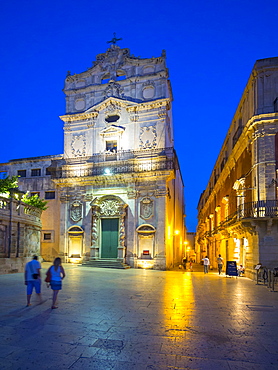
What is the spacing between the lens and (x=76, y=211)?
102 ft

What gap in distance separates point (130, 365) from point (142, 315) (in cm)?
380

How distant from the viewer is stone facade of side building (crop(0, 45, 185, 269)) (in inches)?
1128

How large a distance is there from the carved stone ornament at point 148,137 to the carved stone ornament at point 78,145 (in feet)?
21.4

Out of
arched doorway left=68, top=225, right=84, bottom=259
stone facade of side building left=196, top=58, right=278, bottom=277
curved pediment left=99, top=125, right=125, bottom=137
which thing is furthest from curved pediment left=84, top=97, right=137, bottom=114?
stone facade of side building left=196, top=58, right=278, bottom=277

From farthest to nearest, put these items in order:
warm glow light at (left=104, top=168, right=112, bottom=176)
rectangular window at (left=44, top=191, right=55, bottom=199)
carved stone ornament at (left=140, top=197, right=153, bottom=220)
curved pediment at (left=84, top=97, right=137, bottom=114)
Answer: rectangular window at (left=44, top=191, right=55, bottom=199) < curved pediment at (left=84, top=97, right=137, bottom=114) < warm glow light at (left=104, top=168, right=112, bottom=176) < carved stone ornament at (left=140, top=197, right=153, bottom=220)

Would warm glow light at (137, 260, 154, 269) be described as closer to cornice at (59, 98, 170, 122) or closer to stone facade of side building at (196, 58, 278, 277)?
stone facade of side building at (196, 58, 278, 277)

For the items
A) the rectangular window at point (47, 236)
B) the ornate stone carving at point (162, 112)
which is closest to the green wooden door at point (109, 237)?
the rectangular window at point (47, 236)

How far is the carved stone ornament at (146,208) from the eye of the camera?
2875 centimetres

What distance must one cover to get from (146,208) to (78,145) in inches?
412

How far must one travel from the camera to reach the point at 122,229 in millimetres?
28828

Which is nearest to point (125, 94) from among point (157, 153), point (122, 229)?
point (157, 153)

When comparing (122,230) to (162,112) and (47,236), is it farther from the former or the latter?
(162,112)

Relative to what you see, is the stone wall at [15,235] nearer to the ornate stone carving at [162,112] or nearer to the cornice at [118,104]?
the cornice at [118,104]

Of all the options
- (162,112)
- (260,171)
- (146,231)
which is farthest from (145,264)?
(162,112)
